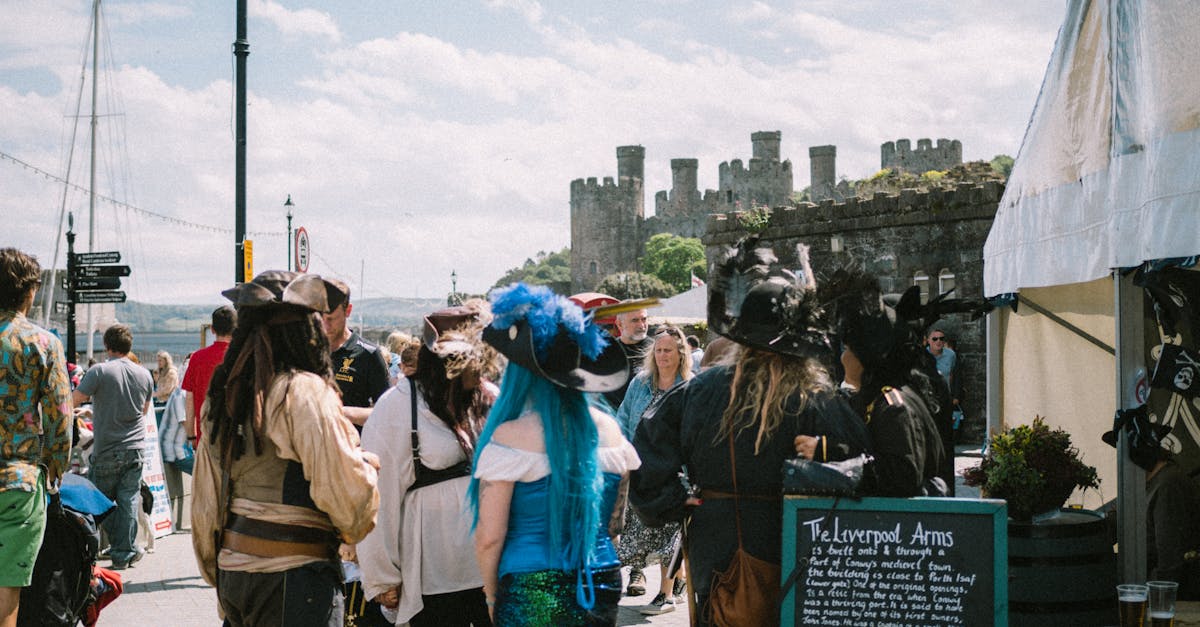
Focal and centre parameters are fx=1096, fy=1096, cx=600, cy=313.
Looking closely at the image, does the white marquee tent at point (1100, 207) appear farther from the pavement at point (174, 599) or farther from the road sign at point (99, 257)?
the road sign at point (99, 257)

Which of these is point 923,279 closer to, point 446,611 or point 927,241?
point 927,241

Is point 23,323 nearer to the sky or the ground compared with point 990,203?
nearer to the ground

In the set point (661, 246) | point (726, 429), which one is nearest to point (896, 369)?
point (726, 429)

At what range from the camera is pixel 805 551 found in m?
3.72

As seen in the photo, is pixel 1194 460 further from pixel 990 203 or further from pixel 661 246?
pixel 661 246

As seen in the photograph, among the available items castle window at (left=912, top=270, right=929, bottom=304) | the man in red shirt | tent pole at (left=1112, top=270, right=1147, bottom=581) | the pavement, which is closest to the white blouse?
the pavement

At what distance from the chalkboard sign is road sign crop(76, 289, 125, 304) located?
52.2 feet

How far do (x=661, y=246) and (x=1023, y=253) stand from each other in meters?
84.8

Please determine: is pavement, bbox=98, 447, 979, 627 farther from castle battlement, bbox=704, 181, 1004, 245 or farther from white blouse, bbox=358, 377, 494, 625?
castle battlement, bbox=704, 181, 1004, 245

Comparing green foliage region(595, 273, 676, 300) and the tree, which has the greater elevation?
the tree

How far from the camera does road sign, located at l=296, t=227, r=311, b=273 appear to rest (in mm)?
11805

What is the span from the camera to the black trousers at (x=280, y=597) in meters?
3.56

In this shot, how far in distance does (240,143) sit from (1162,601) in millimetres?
8749

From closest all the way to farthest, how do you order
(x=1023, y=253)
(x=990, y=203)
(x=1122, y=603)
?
(x=1122, y=603) → (x=1023, y=253) → (x=990, y=203)
